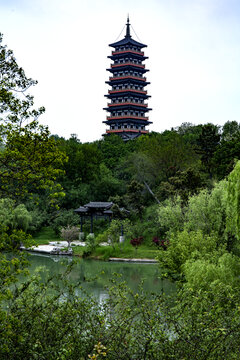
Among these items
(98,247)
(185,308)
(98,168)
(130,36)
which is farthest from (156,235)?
(130,36)

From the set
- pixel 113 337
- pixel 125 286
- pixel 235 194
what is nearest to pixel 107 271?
pixel 235 194

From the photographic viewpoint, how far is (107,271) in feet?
65.5

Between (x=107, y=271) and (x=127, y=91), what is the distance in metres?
33.3

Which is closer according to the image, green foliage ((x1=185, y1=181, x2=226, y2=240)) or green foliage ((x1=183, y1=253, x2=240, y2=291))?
green foliage ((x1=183, y1=253, x2=240, y2=291))

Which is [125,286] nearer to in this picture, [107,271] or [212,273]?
[212,273]

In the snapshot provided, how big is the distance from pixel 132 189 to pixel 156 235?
11.9 ft

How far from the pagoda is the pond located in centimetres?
2799

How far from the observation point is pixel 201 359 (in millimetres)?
4230

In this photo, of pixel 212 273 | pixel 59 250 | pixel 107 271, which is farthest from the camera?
pixel 59 250

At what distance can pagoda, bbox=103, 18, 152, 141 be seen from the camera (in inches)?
1965

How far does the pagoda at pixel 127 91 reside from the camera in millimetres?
49906

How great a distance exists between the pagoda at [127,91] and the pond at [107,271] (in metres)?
28.0

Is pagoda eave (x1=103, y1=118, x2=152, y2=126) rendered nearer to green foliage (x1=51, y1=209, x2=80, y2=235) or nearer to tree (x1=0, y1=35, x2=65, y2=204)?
green foliage (x1=51, y1=209, x2=80, y2=235)

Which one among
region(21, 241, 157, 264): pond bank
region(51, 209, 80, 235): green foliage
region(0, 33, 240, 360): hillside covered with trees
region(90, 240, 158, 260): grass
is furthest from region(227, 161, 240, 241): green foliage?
region(51, 209, 80, 235): green foliage
